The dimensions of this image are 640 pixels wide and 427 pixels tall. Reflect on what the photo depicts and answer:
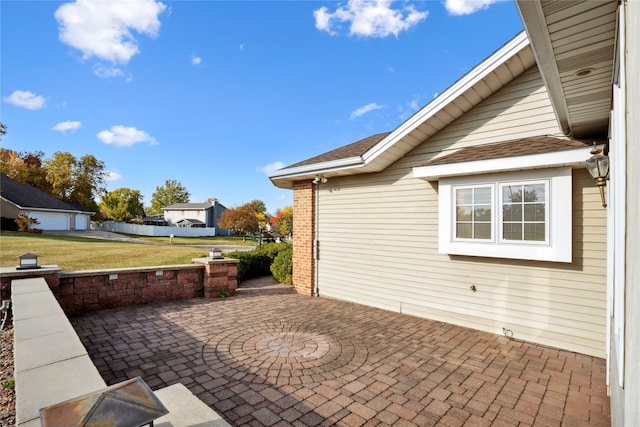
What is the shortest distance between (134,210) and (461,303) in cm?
5912

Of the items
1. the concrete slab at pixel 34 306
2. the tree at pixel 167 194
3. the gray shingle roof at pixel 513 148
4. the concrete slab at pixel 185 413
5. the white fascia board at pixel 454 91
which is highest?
the tree at pixel 167 194

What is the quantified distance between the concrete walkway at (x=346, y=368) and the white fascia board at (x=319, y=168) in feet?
11.4

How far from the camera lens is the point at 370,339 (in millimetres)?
5188

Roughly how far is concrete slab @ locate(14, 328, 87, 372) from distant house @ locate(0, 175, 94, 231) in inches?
1430

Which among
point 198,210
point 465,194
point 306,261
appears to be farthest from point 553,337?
point 198,210

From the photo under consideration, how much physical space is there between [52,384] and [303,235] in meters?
6.74

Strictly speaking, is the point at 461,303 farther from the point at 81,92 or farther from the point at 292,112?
the point at 81,92

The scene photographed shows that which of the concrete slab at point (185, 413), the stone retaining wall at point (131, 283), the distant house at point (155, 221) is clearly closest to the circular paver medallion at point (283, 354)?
the concrete slab at point (185, 413)

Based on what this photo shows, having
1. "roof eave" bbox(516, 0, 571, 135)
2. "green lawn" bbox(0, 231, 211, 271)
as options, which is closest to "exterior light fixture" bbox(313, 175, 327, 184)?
"roof eave" bbox(516, 0, 571, 135)

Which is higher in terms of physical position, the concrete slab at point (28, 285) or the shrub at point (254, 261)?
the concrete slab at point (28, 285)

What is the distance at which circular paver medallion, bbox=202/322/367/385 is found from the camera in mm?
3895

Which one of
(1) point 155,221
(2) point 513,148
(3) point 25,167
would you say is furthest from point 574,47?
(1) point 155,221

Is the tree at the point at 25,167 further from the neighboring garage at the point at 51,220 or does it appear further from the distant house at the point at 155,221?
the distant house at the point at 155,221

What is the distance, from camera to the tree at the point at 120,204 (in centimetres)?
4806
